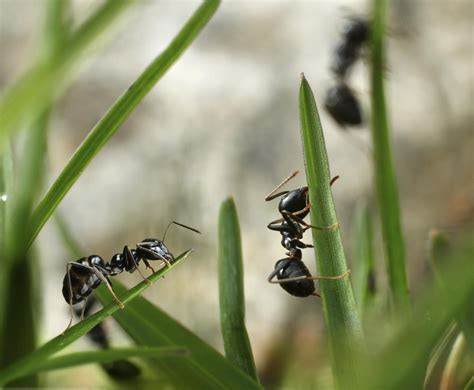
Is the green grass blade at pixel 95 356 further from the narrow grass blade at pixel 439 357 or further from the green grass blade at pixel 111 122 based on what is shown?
the narrow grass blade at pixel 439 357

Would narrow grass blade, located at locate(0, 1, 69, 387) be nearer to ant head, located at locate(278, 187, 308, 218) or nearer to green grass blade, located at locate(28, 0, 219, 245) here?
green grass blade, located at locate(28, 0, 219, 245)

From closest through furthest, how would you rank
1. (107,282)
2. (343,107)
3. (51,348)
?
(51,348)
(107,282)
(343,107)

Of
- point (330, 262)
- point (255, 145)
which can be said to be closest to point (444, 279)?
point (330, 262)

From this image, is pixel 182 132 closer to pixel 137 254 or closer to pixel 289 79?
pixel 289 79

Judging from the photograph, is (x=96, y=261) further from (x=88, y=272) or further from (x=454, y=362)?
(x=454, y=362)

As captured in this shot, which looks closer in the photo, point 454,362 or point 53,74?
point 53,74

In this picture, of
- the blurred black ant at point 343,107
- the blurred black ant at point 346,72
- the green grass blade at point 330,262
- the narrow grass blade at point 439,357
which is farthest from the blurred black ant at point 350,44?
the green grass blade at point 330,262
